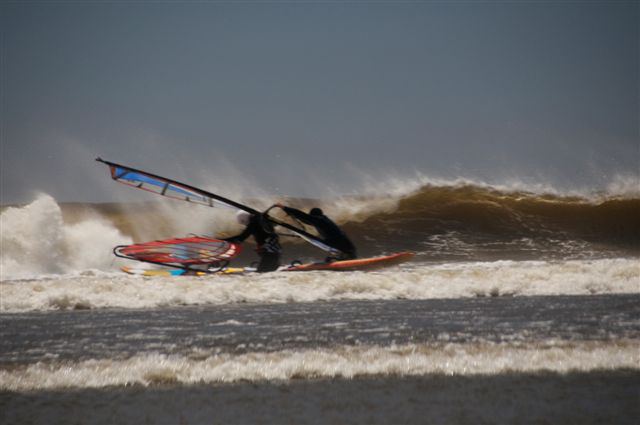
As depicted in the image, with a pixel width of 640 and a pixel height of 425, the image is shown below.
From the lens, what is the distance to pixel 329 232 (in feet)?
44.2

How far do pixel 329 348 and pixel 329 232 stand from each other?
9.76 meters

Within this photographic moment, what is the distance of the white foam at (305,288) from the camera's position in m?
8.23

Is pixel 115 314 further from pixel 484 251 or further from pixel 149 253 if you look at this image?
pixel 484 251

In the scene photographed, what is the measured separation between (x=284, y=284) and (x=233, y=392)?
666 cm

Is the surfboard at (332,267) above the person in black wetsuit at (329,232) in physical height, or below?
below

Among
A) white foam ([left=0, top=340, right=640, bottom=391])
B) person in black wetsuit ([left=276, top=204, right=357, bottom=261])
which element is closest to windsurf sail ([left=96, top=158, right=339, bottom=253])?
person in black wetsuit ([left=276, top=204, right=357, bottom=261])

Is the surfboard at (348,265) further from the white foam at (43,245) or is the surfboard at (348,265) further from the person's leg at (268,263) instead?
the white foam at (43,245)

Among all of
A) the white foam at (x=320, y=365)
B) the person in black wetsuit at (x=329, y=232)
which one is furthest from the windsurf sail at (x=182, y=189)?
the white foam at (x=320, y=365)

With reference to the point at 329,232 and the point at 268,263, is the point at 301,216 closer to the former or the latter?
the point at 329,232

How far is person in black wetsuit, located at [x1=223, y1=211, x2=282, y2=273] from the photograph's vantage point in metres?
12.3

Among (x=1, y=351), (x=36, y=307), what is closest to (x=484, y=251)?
(x=36, y=307)

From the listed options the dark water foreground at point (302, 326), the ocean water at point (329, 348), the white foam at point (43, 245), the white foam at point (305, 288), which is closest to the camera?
the ocean water at point (329, 348)

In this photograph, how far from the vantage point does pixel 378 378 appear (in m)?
2.87

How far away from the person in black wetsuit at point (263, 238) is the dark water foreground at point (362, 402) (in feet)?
31.2
